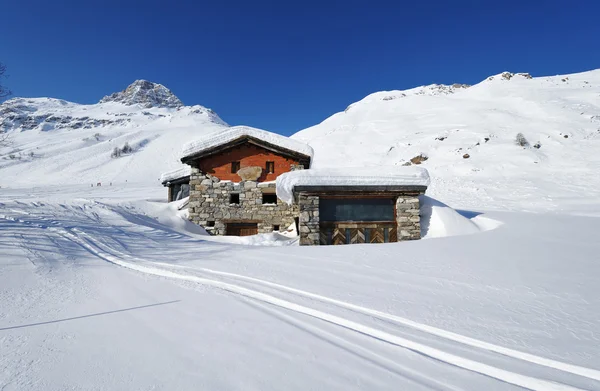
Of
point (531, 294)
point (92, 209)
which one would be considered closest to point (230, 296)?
point (531, 294)

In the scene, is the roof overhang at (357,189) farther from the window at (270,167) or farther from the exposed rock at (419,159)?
the exposed rock at (419,159)

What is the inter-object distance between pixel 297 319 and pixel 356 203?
732 centimetres

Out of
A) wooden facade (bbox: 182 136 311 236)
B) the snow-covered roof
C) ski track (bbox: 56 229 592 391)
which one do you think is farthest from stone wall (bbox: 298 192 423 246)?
the snow-covered roof

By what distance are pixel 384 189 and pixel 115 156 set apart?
51.7 metres

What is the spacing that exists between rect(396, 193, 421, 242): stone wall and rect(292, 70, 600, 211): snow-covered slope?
8.68 meters

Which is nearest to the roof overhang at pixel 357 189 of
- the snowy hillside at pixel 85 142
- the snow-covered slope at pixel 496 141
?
the snow-covered slope at pixel 496 141

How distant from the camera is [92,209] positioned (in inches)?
419

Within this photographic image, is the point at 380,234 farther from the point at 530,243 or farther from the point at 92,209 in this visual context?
the point at 92,209

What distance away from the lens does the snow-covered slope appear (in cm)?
1869

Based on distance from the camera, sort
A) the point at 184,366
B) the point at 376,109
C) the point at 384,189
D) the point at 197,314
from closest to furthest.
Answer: the point at 184,366
the point at 197,314
the point at 384,189
the point at 376,109

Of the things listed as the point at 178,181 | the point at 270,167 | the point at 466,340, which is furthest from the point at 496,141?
the point at 466,340

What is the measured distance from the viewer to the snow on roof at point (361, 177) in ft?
30.6

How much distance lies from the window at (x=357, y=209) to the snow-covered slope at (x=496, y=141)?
9182 millimetres

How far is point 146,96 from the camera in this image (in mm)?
126188
